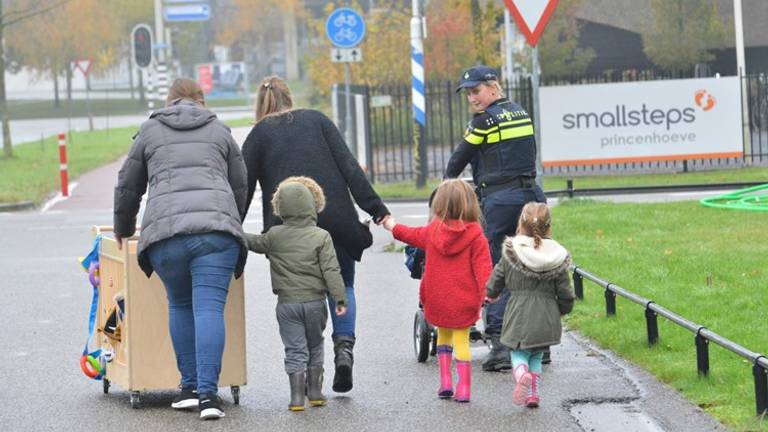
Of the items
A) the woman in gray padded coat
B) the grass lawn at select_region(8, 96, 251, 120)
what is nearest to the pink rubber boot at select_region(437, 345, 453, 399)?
the woman in gray padded coat

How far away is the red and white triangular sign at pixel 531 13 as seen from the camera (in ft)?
40.0

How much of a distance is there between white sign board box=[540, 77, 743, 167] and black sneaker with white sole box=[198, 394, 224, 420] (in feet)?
58.5

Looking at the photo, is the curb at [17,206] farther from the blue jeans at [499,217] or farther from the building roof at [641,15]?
the building roof at [641,15]

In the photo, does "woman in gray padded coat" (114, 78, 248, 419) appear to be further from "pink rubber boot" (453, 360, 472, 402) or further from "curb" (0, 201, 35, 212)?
"curb" (0, 201, 35, 212)

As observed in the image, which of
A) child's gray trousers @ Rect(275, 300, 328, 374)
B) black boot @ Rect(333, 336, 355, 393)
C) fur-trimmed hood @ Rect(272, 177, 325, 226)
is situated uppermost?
fur-trimmed hood @ Rect(272, 177, 325, 226)

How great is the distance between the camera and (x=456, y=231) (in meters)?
7.87

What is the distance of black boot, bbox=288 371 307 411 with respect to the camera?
766cm

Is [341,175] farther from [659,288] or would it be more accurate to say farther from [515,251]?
[659,288]

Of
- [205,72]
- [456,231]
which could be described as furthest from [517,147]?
[205,72]

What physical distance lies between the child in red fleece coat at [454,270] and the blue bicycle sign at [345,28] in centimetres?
1737

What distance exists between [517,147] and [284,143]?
1.60m

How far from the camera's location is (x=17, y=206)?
24281 mm

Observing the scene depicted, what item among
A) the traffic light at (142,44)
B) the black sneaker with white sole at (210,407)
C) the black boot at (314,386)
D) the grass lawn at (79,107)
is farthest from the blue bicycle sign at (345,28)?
the grass lawn at (79,107)

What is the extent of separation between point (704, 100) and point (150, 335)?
18646 mm
